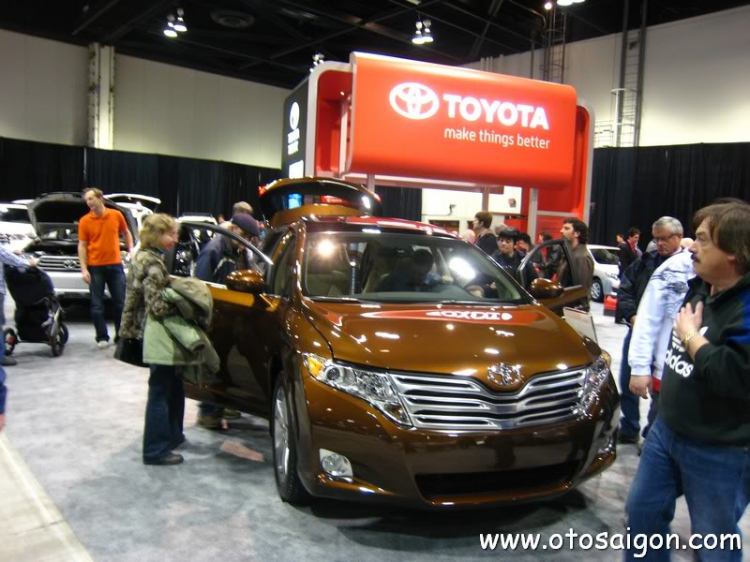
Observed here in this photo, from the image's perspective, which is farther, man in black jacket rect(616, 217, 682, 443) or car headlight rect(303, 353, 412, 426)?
man in black jacket rect(616, 217, 682, 443)

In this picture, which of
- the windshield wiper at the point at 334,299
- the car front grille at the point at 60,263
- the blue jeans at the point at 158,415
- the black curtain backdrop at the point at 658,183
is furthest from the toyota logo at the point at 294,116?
the black curtain backdrop at the point at 658,183

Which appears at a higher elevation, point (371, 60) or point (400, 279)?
point (371, 60)

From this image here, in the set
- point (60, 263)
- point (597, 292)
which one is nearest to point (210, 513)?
point (60, 263)

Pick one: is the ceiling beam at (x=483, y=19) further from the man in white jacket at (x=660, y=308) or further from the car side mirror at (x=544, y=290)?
A: the man in white jacket at (x=660, y=308)

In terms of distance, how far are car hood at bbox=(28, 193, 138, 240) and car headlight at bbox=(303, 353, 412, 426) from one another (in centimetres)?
658

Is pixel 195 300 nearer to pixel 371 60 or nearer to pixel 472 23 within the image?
pixel 371 60

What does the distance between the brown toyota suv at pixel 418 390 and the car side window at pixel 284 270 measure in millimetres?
33

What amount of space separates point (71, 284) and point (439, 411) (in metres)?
6.95

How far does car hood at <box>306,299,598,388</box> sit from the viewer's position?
8.90 feet

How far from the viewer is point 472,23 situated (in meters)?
18.7

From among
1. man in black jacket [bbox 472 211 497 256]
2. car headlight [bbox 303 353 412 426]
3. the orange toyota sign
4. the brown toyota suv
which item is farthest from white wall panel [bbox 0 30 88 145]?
car headlight [bbox 303 353 412 426]

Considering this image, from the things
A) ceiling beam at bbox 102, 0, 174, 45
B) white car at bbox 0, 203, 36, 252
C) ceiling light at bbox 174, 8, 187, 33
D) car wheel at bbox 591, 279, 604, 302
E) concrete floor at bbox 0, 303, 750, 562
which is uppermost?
ceiling beam at bbox 102, 0, 174, 45

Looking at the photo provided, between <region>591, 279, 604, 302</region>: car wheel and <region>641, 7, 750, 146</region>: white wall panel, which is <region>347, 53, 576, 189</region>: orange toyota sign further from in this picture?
<region>641, 7, 750, 146</region>: white wall panel

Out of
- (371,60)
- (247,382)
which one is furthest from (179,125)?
(247,382)
